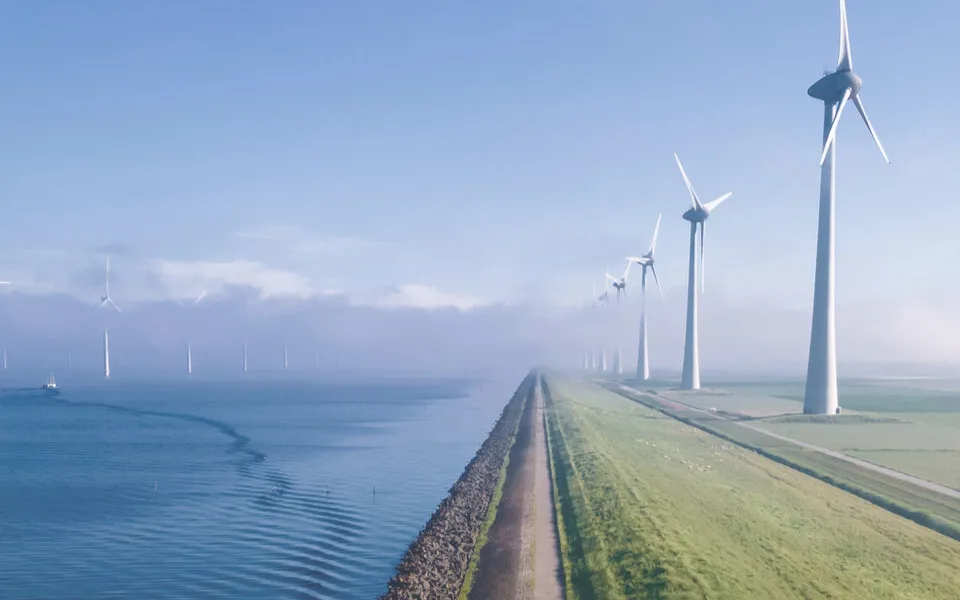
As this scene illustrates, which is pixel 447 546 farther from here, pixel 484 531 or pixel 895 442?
pixel 895 442

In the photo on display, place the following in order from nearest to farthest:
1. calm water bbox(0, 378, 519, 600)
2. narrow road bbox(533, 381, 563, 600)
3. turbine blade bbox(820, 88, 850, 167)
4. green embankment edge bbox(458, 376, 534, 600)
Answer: narrow road bbox(533, 381, 563, 600) → green embankment edge bbox(458, 376, 534, 600) → calm water bbox(0, 378, 519, 600) → turbine blade bbox(820, 88, 850, 167)

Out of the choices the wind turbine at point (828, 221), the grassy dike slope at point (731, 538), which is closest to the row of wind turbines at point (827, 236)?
the wind turbine at point (828, 221)

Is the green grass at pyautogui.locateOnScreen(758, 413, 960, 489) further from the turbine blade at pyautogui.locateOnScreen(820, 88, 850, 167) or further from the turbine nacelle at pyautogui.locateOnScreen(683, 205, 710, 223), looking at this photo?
the turbine nacelle at pyautogui.locateOnScreen(683, 205, 710, 223)

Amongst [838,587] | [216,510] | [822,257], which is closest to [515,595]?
[838,587]

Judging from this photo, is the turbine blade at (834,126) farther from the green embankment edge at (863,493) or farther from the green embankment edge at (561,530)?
the green embankment edge at (561,530)

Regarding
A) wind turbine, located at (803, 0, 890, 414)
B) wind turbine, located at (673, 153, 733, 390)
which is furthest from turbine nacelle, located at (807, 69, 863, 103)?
wind turbine, located at (673, 153, 733, 390)

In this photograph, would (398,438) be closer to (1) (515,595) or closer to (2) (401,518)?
(2) (401,518)

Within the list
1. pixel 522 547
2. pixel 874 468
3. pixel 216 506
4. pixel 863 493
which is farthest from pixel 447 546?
pixel 874 468
